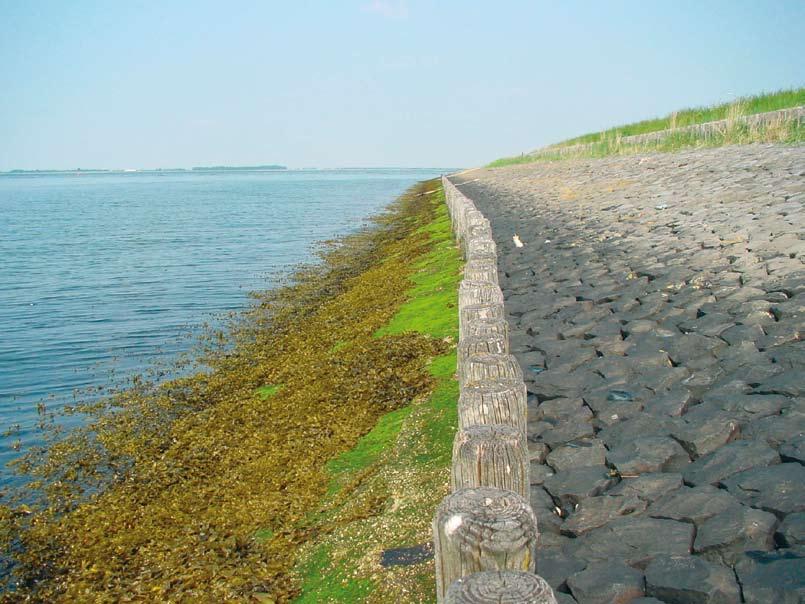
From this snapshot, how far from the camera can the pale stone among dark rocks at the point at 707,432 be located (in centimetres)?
414

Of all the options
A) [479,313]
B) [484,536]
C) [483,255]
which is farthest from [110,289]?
[484,536]

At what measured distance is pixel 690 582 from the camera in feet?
9.77

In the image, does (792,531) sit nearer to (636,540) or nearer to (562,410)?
(636,540)

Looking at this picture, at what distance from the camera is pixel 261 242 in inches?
1187

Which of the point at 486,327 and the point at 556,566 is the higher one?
the point at 486,327

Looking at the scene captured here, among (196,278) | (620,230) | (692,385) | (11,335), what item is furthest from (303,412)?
(196,278)

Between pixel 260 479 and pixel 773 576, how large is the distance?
4.51 metres

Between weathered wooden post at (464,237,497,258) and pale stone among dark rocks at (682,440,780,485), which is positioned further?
weathered wooden post at (464,237,497,258)

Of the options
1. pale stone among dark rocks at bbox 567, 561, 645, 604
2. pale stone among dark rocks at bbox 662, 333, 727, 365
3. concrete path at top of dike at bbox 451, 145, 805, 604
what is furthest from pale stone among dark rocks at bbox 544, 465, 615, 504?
pale stone among dark rocks at bbox 662, 333, 727, 365

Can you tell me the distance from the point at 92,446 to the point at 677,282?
24.2 ft

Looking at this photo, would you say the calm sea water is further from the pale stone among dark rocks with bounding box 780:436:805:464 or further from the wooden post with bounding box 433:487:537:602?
the pale stone among dark rocks with bounding box 780:436:805:464

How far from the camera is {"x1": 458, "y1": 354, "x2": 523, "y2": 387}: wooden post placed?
364 centimetres

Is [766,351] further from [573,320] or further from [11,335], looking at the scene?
[11,335]

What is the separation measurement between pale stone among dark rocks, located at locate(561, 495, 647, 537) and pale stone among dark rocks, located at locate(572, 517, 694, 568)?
67 mm
